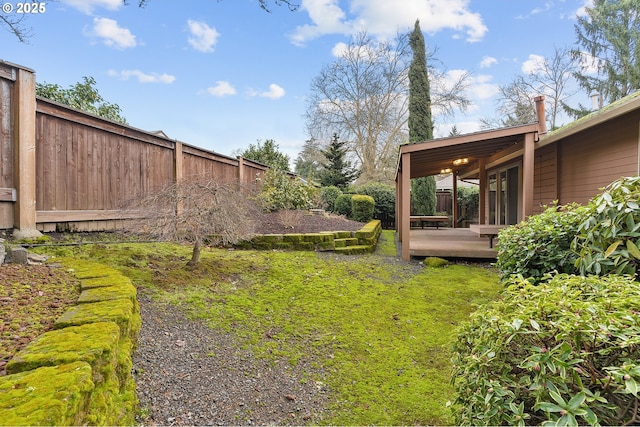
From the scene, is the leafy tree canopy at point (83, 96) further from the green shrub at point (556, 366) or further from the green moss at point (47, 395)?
the green shrub at point (556, 366)

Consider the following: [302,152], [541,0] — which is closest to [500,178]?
[541,0]

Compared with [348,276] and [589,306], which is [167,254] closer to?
[348,276]

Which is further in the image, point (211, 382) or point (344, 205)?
point (344, 205)

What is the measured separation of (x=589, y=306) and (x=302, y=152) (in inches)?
1314

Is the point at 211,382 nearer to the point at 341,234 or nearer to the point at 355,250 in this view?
the point at 355,250

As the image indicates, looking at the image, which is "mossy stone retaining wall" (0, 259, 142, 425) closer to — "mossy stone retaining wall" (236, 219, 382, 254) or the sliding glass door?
"mossy stone retaining wall" (236, 219, 382, 254)

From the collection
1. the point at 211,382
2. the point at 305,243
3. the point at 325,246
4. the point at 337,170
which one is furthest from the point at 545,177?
the point at 337,170

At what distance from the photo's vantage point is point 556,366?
1.10 meters

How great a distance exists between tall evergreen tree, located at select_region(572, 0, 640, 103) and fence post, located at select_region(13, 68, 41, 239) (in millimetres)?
25422

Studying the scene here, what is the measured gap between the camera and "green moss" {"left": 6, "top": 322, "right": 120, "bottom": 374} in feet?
4.66

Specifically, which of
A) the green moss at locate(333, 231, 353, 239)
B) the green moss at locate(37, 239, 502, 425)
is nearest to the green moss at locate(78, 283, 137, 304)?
the green moss at locate(37, 239, 502, 425)

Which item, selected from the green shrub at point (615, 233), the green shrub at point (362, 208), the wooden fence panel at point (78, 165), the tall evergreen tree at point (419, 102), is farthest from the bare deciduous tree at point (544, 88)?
the wooden fence panel at point (78, 165)

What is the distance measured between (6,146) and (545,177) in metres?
10.1

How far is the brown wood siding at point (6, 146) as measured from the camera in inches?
155
